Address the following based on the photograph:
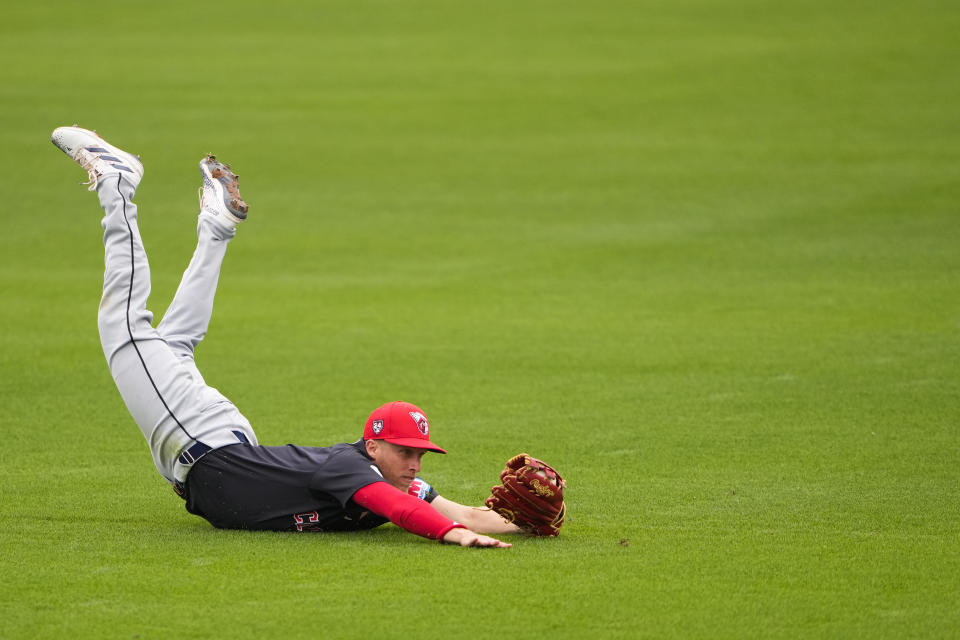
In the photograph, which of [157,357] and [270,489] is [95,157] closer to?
[157,357]

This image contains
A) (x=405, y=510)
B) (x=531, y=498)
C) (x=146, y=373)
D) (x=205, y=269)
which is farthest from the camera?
(x=205, y=269)

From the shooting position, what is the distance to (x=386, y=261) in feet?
58.2

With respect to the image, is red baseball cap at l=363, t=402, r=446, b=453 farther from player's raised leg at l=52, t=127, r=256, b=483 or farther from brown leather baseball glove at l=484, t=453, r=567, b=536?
player's raised leg at l=52, t=127, r=256, b=483

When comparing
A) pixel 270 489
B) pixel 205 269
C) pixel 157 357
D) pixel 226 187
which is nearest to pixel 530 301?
pixel 226 187

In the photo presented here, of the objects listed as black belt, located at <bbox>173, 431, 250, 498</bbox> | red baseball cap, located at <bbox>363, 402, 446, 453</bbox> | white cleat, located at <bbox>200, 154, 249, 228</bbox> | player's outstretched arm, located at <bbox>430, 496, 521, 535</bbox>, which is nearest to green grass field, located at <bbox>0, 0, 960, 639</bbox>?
player's outstretched arm, located at <bbox>430, 496, 521, 535</bbox>

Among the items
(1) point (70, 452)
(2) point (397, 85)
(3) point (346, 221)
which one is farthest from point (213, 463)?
(2) point (397, 85)

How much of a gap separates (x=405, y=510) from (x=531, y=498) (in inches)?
26.3

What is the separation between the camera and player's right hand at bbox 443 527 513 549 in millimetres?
6172

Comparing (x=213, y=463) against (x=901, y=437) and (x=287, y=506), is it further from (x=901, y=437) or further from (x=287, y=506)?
(x=901, y=437)

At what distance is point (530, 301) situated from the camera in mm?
15078

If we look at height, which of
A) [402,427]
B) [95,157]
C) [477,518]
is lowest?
[477,518]

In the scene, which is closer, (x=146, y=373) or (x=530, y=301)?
(x=146, y=373)

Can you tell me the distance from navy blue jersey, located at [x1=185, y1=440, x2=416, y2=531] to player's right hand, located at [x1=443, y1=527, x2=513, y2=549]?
512 millimetres

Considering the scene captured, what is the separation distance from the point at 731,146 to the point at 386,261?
9.04 m
